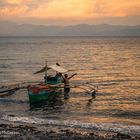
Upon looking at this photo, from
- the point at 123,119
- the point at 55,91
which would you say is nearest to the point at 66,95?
the point at 55,91

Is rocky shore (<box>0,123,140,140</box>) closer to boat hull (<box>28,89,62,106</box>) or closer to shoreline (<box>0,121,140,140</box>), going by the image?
shoreline (<box>0,121,140,140</box>)

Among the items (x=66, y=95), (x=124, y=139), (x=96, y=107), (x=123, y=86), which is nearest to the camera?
(x=124, y=139)

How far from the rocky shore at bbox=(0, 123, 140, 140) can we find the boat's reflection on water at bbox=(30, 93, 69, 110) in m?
9.16

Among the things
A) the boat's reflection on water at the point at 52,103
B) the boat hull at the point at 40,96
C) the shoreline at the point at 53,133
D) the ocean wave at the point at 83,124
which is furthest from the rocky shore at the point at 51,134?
the boat hull at the point at 40,96

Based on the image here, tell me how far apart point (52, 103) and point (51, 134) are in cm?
1359

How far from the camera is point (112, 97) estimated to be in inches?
1492

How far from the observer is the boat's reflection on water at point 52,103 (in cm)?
3331

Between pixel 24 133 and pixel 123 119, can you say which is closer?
pixel 24 133

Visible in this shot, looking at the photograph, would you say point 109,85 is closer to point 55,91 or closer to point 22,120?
point 55,91

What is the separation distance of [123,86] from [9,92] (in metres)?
16.1

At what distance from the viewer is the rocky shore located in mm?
20828

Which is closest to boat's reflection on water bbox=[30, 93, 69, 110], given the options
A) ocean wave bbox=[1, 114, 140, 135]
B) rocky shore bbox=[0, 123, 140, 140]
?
ocean wave bbox=[1, 114, 140, 135]

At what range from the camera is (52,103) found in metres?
35.2

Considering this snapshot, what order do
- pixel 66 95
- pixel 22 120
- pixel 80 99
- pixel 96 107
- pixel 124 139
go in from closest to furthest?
1. pixel 124 139
2. pixel 22 120
3. pixel 96 107
4. pixel 80 99
5. pixel 66 95
